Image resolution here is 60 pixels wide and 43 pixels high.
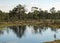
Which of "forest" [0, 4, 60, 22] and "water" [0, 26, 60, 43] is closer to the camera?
"water" [0, 26, 60, 43]

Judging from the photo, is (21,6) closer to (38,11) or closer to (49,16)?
(38,11)

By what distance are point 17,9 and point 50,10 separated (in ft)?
83.7

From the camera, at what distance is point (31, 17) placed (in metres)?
114

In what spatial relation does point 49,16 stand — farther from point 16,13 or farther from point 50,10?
point 16,13

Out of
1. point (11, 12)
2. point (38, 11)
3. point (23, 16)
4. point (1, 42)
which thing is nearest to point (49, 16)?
point (38, 11)

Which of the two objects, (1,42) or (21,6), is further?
(21,6)

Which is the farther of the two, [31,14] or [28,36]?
[31,14]

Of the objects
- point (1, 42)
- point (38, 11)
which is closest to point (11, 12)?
point (38, 11)

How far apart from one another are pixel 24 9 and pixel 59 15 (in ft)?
81.6

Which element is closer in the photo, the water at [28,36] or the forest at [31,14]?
the water at [28,36]

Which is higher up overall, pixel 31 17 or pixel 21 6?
pixel 21 6

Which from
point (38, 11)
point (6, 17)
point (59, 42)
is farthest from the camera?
point (38, 11)

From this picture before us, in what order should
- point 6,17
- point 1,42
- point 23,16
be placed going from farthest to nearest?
1. point 23,16
2. point 6,17
3. point 1,42

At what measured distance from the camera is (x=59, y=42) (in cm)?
3002
